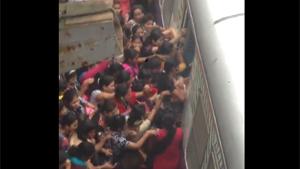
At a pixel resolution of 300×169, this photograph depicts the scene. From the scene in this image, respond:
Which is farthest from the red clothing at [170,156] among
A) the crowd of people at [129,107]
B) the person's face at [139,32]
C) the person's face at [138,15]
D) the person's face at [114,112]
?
the person's face at [138,15]

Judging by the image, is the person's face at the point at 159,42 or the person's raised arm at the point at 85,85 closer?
the person's raised arm at the point at 85,85

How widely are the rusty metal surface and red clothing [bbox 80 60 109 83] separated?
1.8 inches

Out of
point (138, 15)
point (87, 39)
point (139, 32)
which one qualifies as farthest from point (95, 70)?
point (138, 15)

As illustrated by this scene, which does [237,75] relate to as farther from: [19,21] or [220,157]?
[19,21]

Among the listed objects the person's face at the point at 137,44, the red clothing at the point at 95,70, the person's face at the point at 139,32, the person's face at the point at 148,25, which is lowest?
the red clothing at the point at 95,70

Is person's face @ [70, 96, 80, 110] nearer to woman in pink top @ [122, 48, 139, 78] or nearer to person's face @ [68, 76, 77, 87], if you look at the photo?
person's face @ [68, 76, 77, 87]

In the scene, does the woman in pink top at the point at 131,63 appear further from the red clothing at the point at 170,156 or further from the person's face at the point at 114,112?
the red clothing at the point at 170,156

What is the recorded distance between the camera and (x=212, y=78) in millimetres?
4383

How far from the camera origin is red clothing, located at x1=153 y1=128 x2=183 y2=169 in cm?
475

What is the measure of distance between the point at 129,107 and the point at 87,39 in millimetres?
745

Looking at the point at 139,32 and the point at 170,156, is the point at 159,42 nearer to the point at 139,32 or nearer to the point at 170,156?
the point at 139,32

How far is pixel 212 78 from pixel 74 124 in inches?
Answer: 41.4

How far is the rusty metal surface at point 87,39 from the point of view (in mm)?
5281

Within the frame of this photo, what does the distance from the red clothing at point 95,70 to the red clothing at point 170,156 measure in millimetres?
1011
